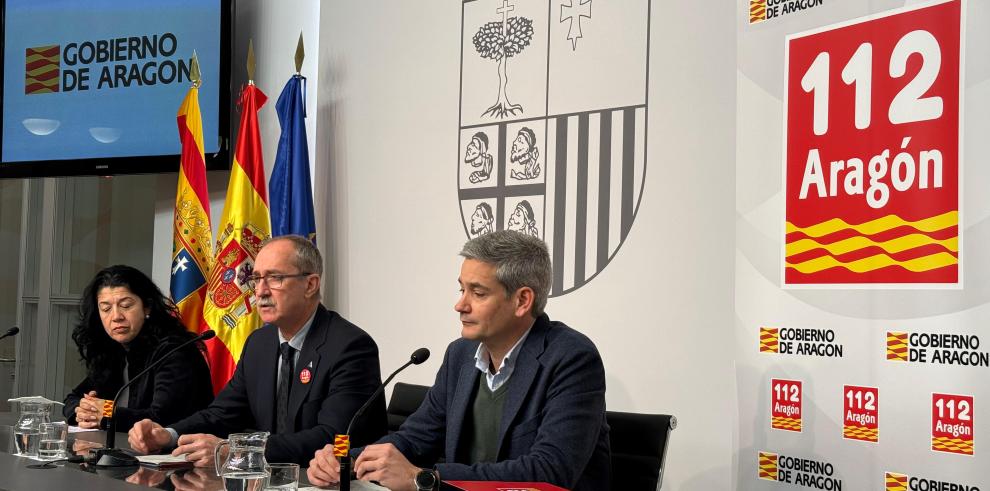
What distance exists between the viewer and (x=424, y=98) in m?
4.53

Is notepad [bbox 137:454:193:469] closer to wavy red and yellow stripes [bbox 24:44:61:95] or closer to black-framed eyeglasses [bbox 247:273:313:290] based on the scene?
black-framed eyeglasses [bbox 247:273:313:290]

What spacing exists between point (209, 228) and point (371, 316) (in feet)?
3.11

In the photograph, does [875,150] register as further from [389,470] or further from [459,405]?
[389,470]

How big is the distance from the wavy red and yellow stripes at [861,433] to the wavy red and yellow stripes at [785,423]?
0.15 metres

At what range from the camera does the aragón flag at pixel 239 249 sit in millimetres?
4727

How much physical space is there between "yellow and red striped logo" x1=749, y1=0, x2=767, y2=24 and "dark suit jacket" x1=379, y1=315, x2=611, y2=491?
1.18 meters

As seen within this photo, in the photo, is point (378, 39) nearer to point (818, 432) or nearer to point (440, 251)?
point (440, 251)

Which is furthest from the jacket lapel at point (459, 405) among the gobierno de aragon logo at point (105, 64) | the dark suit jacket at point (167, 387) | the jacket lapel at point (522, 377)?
the gobierno de aragon logo at point (105, 64)

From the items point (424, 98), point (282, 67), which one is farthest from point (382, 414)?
point (282, 67)

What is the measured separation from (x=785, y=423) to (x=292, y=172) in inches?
107

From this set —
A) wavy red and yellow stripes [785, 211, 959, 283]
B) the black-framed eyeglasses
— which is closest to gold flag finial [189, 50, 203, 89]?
the black-framed eyeglasses

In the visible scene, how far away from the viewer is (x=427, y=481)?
211 centimetres

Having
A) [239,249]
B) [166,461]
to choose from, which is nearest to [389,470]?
[166,461]

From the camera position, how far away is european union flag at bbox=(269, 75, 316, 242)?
4.80 meters
